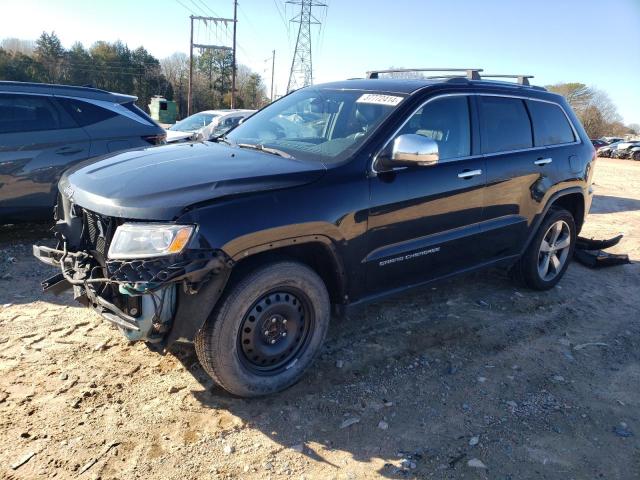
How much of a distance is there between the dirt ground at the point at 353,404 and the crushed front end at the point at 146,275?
558 millimetres

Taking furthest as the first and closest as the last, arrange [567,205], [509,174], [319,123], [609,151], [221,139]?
[609,151]
[567,205]
[509,174]
[221,139]
[319,123]

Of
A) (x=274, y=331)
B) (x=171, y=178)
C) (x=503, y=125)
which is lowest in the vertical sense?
(x=274, y=331)

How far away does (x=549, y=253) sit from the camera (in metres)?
5.05

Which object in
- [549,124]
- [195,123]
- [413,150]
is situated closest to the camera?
[413,150]

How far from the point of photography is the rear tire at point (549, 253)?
482 centimetres

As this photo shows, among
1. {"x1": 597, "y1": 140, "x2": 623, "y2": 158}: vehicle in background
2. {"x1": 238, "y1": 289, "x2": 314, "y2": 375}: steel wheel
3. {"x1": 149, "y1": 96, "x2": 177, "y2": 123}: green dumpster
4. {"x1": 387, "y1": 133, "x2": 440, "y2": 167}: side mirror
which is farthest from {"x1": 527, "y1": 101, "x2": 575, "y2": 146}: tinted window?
{"x1": 149, "y1": 96, "x2": 177, "y2": 123}: green dumpster

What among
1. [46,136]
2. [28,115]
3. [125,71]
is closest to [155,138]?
[46,136]

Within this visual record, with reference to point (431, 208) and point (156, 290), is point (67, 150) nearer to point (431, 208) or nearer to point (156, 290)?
point (156, 290)

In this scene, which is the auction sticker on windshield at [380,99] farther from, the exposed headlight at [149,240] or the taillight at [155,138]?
the taillight at [155,138]

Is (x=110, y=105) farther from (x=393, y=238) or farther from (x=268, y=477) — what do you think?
(x=268, y=477)

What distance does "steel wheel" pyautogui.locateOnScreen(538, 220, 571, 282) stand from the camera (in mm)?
4984

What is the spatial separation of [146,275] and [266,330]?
0.83m

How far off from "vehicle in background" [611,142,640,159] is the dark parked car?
1505 inches

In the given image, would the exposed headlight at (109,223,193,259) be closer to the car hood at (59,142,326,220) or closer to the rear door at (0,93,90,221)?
the car hood at (59,142,326,220)
